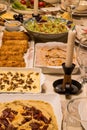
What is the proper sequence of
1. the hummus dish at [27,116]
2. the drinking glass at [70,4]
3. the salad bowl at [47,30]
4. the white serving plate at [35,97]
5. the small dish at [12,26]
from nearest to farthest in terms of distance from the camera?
the hummus dish at [27,116] < the white serving plate at [35,97] < the salad bowl at [47,30] < the small dish at [12,26] < the drinking glass at [70,4]

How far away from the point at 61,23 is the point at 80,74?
1.97ft

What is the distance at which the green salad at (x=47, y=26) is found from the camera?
6.00 ft

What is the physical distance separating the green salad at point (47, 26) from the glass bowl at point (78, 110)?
2.88 ft

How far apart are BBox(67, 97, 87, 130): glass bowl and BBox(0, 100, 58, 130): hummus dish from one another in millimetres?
109

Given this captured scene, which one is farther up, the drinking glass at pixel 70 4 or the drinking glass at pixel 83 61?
the drinking glass at pixel 70 4

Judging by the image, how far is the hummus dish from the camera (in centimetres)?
99

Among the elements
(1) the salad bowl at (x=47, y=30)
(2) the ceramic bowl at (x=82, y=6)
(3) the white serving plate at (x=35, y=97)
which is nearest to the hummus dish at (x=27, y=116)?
(3) the white serving plate at (x=35, y=97)

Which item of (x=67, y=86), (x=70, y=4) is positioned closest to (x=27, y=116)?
(x=67, y=86)

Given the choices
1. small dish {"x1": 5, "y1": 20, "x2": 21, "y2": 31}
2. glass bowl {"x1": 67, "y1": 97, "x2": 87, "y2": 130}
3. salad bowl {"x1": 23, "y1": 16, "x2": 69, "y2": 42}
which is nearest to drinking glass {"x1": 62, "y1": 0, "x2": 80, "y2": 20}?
salad bowl {"x1": 23, "y1": 16, "x2": 69, "y2": 42}

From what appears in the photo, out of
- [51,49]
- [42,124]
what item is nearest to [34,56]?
[51,49]

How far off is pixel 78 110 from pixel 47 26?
39.8 inches

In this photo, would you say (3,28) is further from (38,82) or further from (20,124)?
(20,124)

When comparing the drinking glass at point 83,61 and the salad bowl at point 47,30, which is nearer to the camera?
the drinking glass at point 83,61

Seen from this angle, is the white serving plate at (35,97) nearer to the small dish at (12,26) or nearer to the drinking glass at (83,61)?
the drinking glass at (83,61)
